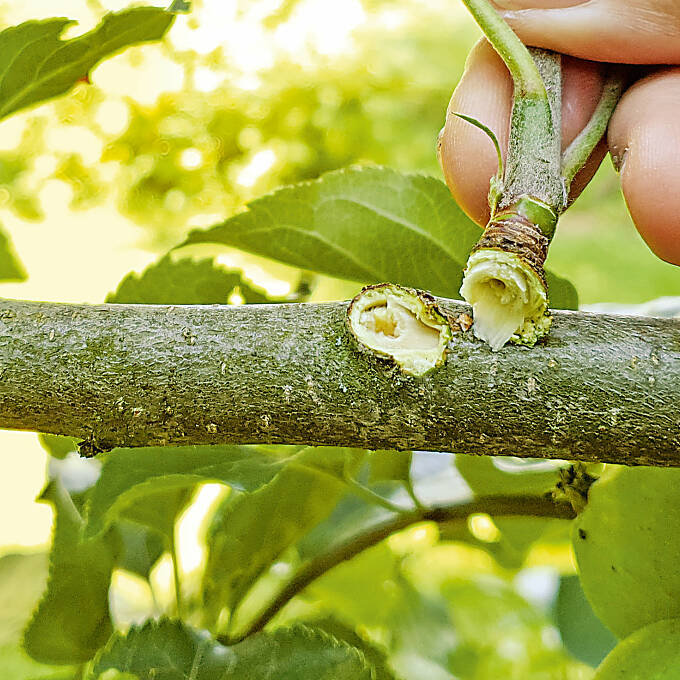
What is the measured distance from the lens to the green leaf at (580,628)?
0.41 metres

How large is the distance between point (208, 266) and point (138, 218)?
156 cm

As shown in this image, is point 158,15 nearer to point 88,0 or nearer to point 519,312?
point 519,312

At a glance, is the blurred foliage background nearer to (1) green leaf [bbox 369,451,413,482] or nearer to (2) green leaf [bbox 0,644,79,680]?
(2) green leaf [bbox 0,644,79,680]

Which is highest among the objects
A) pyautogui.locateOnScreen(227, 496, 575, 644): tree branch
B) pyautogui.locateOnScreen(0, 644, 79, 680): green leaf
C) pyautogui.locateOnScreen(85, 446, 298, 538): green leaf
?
pyautogui.locateOnScreen(85, 446, 298, 538): green leaf

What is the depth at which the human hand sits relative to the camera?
265 millimetres

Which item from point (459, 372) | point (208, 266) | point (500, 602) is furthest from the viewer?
point (500, 602)

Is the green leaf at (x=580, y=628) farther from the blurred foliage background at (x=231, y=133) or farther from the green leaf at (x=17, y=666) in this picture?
the blurred foliage background at (x=231, y=133)

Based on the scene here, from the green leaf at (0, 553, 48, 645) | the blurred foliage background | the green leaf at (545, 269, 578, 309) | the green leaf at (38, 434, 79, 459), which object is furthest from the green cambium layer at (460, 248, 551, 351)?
the blurred foliage background

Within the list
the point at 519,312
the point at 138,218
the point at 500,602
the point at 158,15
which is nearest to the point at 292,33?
the point at 138,218

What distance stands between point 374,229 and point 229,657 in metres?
0.16

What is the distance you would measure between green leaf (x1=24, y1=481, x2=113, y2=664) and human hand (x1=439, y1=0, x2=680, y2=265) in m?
0.21

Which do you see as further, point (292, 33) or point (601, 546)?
point (292, 33)

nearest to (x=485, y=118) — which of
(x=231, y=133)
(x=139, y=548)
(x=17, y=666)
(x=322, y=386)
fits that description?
(x=322, y=386)

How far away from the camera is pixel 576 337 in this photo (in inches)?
8.0
